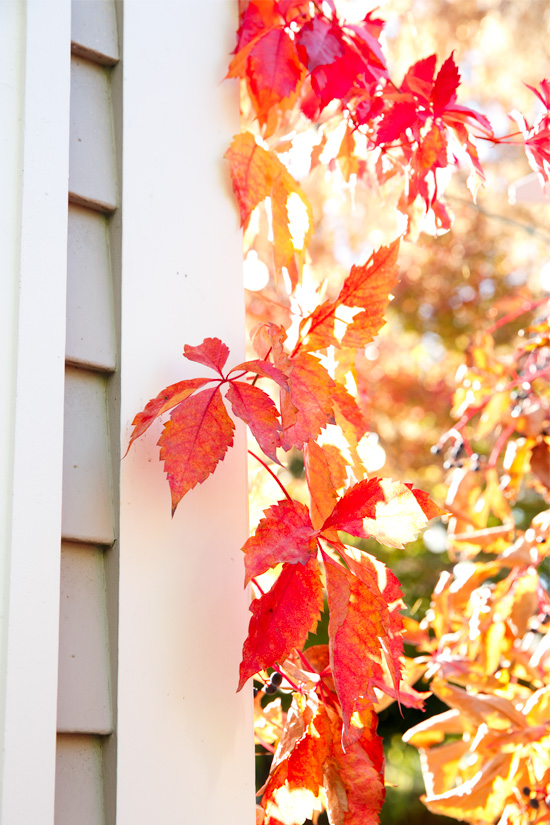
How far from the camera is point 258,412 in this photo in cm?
68

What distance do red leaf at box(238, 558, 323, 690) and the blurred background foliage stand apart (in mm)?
3118

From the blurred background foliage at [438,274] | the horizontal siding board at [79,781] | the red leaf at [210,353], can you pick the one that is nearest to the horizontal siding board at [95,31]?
the red leaf at [210,353]

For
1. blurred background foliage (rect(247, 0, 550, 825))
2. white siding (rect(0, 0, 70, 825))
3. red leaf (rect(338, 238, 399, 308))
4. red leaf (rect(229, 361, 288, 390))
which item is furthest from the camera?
blurred background foliage (rect(247, 0, 550, 825))

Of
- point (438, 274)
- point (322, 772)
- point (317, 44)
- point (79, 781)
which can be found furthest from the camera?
point (438, 274)

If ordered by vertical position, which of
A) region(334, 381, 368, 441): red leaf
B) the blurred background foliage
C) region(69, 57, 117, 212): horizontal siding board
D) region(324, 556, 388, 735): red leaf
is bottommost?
region(324, 556, 388, 735): red leaf

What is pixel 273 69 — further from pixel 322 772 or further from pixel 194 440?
pixel 322 772

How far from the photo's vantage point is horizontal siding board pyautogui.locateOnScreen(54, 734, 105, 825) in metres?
0.60

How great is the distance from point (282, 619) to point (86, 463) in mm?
206

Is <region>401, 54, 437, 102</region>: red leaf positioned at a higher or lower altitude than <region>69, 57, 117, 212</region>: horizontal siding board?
higher

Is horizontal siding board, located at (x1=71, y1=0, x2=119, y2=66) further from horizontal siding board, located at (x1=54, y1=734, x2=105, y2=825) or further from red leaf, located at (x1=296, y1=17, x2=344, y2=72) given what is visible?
horizontal siding board, located at (x1=54, y1=734, x2=105, y2=825)

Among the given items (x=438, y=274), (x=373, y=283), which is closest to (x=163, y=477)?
(x=373, y=283)

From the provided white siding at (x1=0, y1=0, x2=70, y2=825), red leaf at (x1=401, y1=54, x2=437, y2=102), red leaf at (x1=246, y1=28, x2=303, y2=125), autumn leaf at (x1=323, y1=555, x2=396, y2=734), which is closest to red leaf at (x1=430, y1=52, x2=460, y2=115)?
red leaf at (x1=401, y1=54, x2=437, y2=102)

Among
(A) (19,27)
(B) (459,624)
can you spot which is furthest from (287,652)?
(B) (459,624)

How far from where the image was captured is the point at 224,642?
702 mm
